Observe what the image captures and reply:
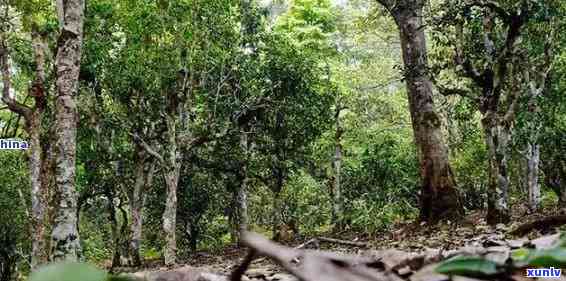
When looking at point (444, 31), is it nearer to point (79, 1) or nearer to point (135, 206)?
point (79, 1)

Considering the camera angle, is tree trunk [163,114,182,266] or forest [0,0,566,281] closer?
forest [0,0,566,281]

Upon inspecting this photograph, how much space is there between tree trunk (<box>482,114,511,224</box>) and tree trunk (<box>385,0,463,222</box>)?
6.26 ft

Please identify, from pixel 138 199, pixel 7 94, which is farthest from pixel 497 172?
pixel 138 199

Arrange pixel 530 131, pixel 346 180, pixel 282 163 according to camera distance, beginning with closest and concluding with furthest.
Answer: pixel 530 131 → pixel 282 163 → pixel 346 180

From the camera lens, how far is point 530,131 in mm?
19469

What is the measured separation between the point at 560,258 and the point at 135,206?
23.5 m

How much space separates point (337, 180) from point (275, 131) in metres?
4.80

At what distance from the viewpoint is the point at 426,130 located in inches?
592

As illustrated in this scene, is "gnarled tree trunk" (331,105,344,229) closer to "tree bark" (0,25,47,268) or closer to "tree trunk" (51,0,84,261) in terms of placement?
"tree bark" (0,25,47,268)

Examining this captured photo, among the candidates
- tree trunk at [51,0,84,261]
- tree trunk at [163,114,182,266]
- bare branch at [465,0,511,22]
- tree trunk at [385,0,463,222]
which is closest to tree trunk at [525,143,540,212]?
tree trunk at [385,0,463,222]

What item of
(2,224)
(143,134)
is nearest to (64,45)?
(143,134)

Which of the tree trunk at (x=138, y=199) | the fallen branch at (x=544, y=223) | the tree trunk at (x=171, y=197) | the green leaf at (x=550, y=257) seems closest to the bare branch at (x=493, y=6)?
the fallen branch at (x=544, y=223)

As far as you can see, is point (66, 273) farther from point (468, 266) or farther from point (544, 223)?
point (544, 223)

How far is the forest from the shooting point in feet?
31.5
